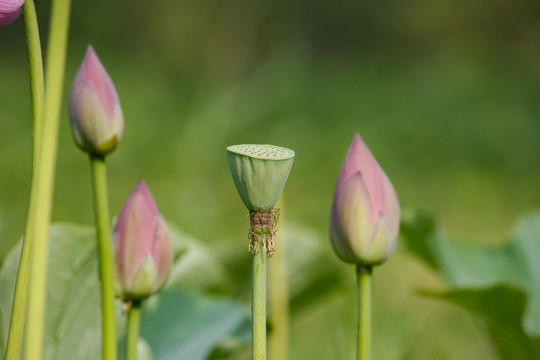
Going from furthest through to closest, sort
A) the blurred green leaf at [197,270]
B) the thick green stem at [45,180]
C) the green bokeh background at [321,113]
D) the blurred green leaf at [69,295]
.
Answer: the green bokeh background at [321,113]
the blurred green leaf at [197,270]
the blurred green leaf at [69,295]
the thick green stem at [45,180]

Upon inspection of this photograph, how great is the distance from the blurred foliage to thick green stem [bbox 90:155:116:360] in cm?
33

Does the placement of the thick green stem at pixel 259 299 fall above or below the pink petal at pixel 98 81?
below

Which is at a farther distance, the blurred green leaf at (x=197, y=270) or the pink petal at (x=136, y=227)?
the blurred green leaf at (x=197, y=270)

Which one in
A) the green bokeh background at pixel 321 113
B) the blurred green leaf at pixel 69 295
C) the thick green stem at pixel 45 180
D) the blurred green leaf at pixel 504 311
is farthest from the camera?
the green bokeh background at pixel 321 113

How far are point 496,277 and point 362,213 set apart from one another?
539 mm

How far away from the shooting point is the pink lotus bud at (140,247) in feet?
0.93

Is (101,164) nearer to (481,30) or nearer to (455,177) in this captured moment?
(455,177)

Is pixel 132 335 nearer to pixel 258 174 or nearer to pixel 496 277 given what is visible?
pixel 258 174

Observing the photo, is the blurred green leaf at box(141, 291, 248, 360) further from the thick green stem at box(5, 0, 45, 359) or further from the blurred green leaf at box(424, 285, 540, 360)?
the thick green stem at box(5, 0, 45, 359)

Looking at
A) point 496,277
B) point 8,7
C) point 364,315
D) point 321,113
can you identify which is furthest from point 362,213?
point 321,113

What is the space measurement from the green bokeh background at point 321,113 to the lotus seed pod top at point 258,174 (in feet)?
1.16

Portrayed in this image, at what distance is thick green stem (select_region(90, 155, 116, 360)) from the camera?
250mm

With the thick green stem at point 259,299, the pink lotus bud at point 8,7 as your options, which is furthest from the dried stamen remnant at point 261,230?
the pink lotus bud at point 8,7

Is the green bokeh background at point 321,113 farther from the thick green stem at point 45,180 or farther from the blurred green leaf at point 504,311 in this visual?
the thick green stem at point 45,180
